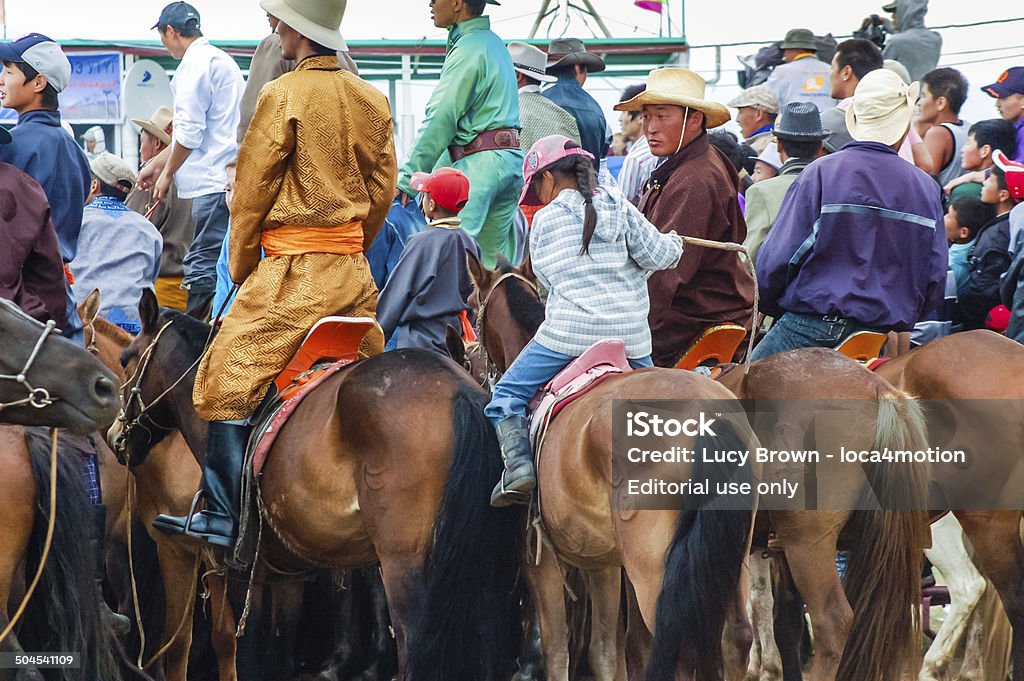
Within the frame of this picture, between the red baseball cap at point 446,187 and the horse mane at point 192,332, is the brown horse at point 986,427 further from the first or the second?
the horse mane at point 192,332

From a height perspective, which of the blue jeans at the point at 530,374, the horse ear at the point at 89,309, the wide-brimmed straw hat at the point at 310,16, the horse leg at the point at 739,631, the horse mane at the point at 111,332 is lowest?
the horse leg at the point at 739,631

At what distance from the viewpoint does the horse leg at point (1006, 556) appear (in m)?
6.97

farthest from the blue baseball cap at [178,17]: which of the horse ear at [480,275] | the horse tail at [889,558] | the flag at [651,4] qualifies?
the flag at [651,4]

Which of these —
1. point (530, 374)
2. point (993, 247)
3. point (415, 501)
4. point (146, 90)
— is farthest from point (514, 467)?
point (146, 90)

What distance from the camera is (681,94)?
294 inches

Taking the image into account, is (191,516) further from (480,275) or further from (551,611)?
(480,275)

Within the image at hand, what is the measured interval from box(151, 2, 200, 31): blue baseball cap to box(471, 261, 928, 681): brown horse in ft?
17.0

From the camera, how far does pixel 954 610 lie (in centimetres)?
817

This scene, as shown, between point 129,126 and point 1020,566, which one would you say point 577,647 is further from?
point 129,126

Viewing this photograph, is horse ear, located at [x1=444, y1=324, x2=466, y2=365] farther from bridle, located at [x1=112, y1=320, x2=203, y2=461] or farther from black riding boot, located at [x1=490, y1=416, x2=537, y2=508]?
black riding boot, located at [x1=490, y1=416, x2=537, y2=508]

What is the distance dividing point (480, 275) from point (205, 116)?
2.96 metres

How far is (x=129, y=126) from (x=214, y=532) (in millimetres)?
9971

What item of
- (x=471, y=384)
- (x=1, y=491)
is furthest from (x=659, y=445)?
(x=1, y=491)

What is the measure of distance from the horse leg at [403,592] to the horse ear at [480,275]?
1978 mm
